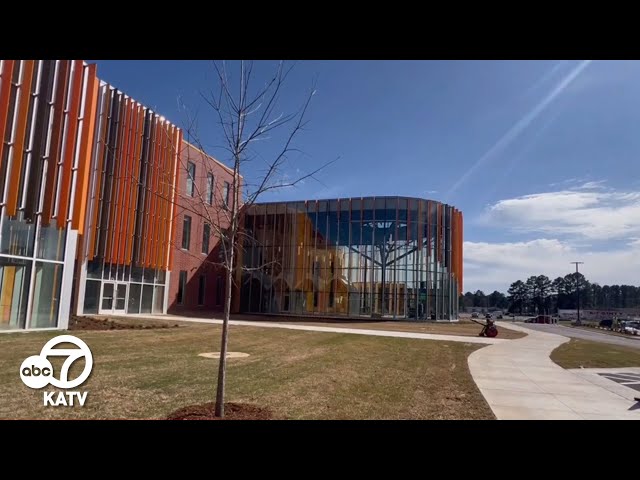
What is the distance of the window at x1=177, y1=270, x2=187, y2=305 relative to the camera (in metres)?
34.5

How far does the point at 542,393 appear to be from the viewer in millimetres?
9312

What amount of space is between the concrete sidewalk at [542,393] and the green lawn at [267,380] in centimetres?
45

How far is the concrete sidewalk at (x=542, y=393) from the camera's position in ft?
25.0

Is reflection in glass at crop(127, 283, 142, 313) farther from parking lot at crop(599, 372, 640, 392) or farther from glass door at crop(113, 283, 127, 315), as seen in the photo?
parking lot at crop(599, 372, 640, 392)

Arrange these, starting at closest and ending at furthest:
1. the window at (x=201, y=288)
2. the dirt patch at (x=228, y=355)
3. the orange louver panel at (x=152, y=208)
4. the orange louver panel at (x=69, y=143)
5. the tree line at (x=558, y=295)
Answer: the dirt patch at (x=228, y=355), the orange louver panel at (x=69, y=143), the orange louver panel at (x=152, y=208), the window at (x=201, y=288), the tree line at (x=558, y=295)

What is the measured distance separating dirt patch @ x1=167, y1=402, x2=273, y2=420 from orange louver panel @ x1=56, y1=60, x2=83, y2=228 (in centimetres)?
1389

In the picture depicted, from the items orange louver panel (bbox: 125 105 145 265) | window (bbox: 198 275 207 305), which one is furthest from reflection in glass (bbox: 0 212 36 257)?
window (bbox: 198 275 207 305)

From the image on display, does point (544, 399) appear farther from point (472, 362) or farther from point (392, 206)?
point (392, 206)

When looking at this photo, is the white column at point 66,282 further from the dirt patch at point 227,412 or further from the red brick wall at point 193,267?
the dirt patch at point 227,412

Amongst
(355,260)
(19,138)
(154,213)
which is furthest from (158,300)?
(19,138)

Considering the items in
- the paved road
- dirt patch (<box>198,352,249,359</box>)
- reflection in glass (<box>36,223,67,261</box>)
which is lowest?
the paved road

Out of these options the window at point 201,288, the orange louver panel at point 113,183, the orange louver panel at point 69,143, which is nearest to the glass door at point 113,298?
the orange louver panel at point 113,183
